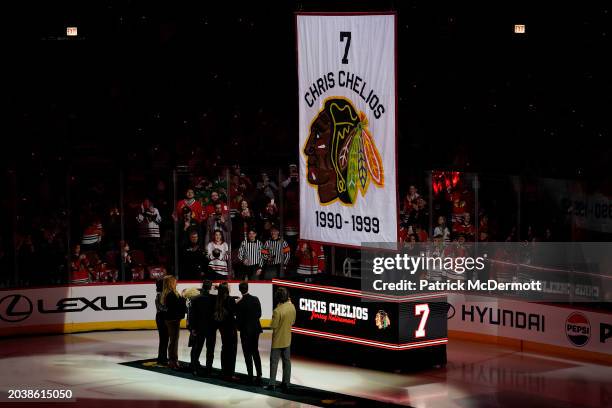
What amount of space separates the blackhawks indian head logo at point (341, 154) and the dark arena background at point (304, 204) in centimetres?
4

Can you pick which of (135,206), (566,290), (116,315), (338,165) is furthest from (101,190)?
(566,290)

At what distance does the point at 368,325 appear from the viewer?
14805 mm

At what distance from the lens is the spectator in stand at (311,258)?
18969 mm

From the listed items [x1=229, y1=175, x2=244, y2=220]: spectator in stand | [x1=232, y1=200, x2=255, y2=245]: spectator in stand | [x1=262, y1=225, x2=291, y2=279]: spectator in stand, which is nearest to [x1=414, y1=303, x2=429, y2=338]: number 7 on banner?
[x1=262, y1=225, x2=291, y2=279]: spectator in stand

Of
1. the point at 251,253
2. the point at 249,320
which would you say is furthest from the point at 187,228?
the point at 249,320

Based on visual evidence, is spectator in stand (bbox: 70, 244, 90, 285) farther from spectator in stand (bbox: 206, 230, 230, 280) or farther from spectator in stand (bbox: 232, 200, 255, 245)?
spectator in stand (bbox: 232, 200, 255, 245)

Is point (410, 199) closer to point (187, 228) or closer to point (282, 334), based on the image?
point (187, 228)

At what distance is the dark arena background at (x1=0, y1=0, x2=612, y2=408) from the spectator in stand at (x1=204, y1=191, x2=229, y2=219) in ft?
0.15

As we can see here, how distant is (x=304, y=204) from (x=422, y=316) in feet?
7.83

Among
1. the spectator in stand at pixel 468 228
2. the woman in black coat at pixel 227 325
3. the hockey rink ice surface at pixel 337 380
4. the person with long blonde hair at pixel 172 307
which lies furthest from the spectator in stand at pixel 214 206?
the woman in black coat at pixel 227 325

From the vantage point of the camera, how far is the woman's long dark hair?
46.1ft

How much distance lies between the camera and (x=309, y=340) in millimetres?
15742

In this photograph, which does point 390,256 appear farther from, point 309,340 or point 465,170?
point 465,170

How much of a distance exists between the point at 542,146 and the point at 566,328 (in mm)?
9113
